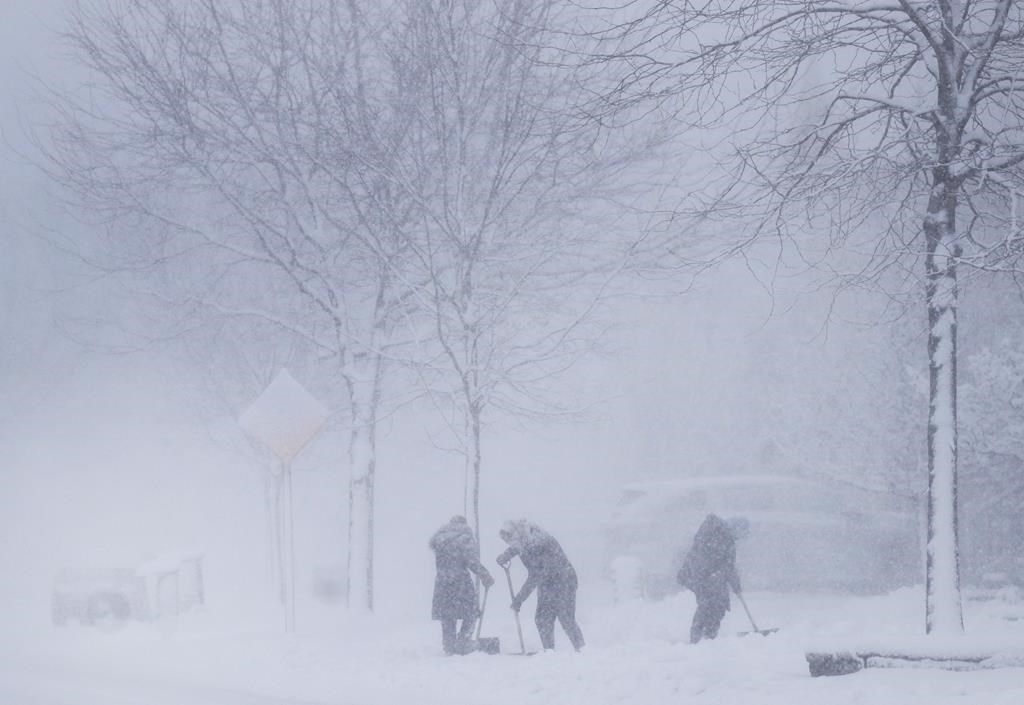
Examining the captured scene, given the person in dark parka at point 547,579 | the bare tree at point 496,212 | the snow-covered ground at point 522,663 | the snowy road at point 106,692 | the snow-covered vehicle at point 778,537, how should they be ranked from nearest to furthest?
1. the snow-covered ground at point 522,663
2. the snowy road at point 106,692
3. the person in dark parka at point 547,579
4. the bare tree at point 496,212
5. the snow-covered vehicle at point 778,537

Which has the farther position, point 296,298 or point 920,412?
point 296,298

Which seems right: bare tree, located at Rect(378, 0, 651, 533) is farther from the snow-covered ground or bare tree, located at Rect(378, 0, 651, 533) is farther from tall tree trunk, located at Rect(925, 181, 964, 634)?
tall tree trunk, located at Rect(925, 181, 964, 634)

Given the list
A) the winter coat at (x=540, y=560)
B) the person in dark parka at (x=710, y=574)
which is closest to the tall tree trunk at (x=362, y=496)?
the winter coat at (x=540, y=560)

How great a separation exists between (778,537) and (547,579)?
6.74m

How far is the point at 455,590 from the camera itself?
11250 millimetres

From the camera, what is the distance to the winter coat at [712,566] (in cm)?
1123

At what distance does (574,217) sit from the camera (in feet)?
45.9

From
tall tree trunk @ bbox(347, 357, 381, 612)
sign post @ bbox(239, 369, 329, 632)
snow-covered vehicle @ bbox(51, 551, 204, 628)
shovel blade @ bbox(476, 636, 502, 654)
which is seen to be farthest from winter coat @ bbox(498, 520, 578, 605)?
snow-covered vehicle @ bbox(51, 551, 204, 628)

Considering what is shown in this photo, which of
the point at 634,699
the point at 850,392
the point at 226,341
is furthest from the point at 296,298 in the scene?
the point at 634,699

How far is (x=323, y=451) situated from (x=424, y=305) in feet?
79.3

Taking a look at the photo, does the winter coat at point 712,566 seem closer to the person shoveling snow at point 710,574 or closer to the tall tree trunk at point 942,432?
the person shoveling snow at point 710,574

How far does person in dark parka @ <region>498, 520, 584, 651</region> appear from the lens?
10.8 meters

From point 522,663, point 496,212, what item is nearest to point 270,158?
point 496,212

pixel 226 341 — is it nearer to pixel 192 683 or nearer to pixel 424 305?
pixel 424 305
